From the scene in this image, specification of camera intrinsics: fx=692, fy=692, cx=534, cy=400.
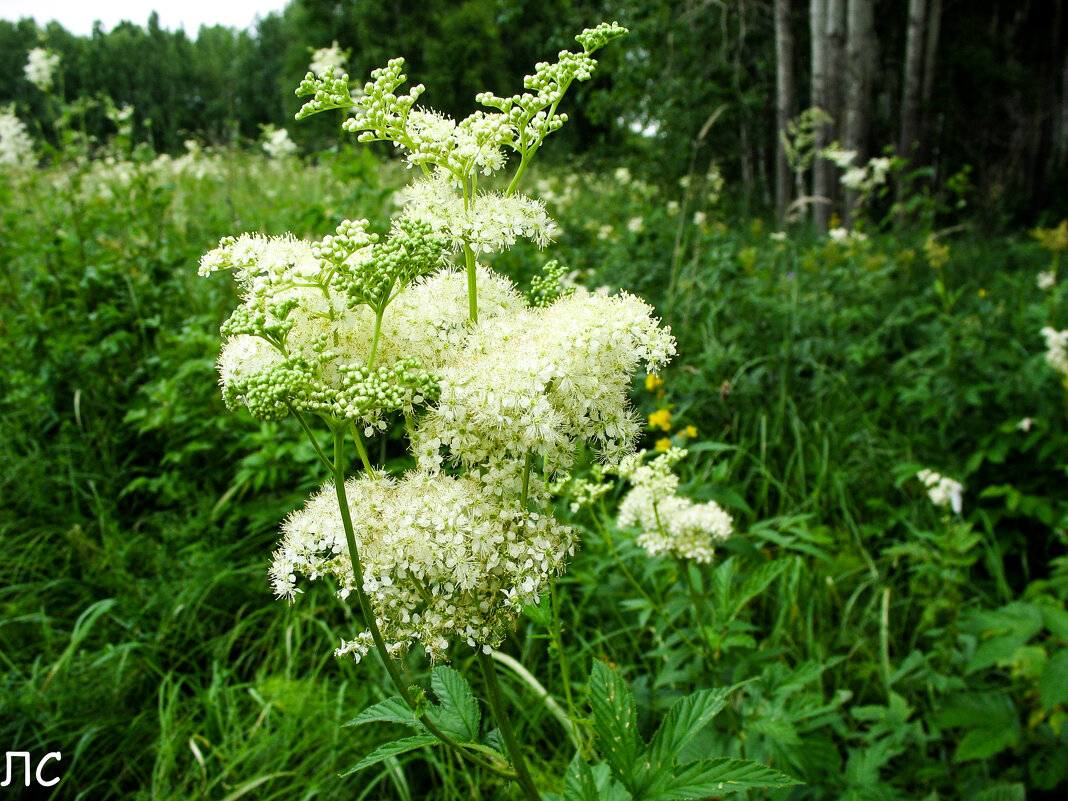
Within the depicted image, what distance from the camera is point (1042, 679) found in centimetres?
205

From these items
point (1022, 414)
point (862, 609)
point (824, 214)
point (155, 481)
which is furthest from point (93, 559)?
point (824, 214)

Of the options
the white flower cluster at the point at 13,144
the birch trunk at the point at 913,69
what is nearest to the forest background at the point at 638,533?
the white flower cluster at the point at 13,144

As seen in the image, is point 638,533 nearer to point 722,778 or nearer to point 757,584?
point 757,584

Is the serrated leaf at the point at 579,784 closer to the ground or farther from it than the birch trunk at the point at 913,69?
closer to the ground

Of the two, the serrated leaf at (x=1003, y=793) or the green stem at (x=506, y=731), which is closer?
the green stem at (x=506, y=731)

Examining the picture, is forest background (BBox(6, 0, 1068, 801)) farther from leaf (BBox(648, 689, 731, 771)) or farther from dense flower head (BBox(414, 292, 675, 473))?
dense flower head (BBox(414, 292, 675, 473))

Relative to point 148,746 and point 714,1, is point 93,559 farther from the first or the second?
point 714,1

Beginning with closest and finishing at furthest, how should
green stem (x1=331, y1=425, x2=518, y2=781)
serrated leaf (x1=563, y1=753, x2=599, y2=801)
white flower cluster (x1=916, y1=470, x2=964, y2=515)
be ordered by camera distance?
green stem (x1=331, y1=425, x2=518, y2=781) → serrated leaf (x1=563, y1=753, x2=599, y2=801) → white flower cluster (x1=916, y1=470, x2=964, y2=515)

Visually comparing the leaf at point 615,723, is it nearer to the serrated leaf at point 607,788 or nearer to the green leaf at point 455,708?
the serrated leaf at point 607,788

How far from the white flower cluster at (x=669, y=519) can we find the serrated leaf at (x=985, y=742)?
976 millimetres

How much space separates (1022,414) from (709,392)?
5.00 feet

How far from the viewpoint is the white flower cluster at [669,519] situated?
198 cm

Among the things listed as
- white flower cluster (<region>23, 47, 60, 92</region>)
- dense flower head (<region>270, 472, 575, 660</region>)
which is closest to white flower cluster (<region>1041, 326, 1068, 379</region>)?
dense flower head (<region>270, 472, 575, 660</region>)

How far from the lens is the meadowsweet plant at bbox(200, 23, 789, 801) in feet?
3.43
